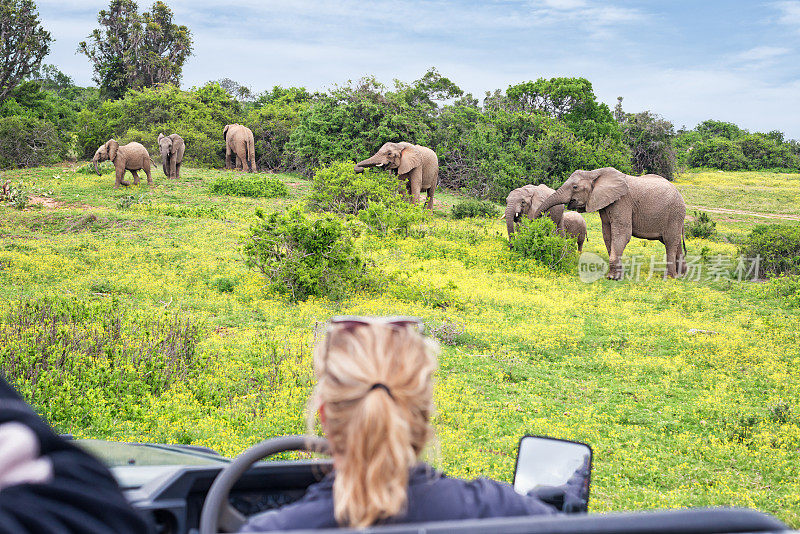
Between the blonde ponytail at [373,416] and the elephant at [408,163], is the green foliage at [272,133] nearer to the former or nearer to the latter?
the elephant at [408,163]

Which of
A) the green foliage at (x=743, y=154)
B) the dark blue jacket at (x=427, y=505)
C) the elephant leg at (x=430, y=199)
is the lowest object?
the dark blue jacket at (x=427, y=505)

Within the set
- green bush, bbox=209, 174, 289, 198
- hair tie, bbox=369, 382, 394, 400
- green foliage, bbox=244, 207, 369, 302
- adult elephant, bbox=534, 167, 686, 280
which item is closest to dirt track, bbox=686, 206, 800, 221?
adult elephant, bbox=534, 167, 686, 280

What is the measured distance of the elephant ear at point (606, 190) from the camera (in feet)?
46.8

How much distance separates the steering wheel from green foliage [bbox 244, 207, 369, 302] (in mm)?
8338

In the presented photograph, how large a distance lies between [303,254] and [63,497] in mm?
9512

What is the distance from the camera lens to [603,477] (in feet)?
17.0

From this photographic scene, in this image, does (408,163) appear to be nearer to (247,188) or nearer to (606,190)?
(247,188)

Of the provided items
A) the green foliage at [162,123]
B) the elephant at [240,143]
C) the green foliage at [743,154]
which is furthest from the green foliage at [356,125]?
the green foliage at [743,154]

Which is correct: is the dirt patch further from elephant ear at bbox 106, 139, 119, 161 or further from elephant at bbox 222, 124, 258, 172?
elephant at bbox 222, 124, 258, 172

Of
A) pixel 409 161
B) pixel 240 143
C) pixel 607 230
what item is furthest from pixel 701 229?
pixel 240 143

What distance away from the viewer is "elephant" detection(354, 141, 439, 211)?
2052 centimetres

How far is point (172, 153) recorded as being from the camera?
24453mm

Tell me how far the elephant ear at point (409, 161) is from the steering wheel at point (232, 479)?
18.8 meters

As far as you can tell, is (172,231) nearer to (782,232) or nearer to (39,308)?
(39,308)
